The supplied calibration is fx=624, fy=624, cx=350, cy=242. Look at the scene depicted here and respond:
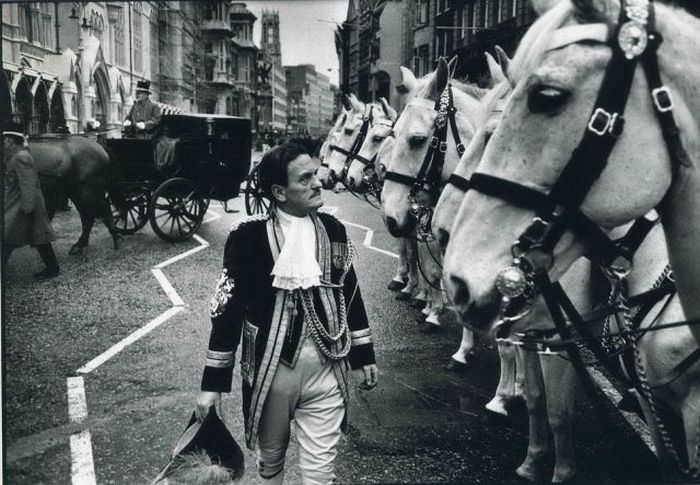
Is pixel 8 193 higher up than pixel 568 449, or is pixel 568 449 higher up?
pixel 8 193

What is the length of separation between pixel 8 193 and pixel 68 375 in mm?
1083

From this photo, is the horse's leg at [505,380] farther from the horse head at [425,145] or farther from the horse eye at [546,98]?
the horse eye at [546,98]

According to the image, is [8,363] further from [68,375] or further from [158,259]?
[158,259]

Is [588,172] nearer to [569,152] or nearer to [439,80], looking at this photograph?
[569,152]

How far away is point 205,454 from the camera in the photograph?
257 cm

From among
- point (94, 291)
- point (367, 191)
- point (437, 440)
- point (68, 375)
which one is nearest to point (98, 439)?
point (68, 375)

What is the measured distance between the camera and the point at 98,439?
3357 mm

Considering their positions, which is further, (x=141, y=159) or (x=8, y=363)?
(x=141, y=159)

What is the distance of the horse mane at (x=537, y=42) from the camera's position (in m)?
1.45

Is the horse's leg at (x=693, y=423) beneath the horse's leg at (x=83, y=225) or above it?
beneath

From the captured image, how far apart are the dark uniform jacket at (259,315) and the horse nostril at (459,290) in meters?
1.24

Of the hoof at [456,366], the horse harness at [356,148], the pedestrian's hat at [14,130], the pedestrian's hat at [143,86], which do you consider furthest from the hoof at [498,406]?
the horse harness at [356,148]

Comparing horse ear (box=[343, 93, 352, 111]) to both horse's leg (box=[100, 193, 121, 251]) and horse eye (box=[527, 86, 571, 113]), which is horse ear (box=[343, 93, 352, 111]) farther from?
horse eye (box=[527, 86, 571, 113])

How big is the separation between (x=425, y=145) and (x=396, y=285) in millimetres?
1551
